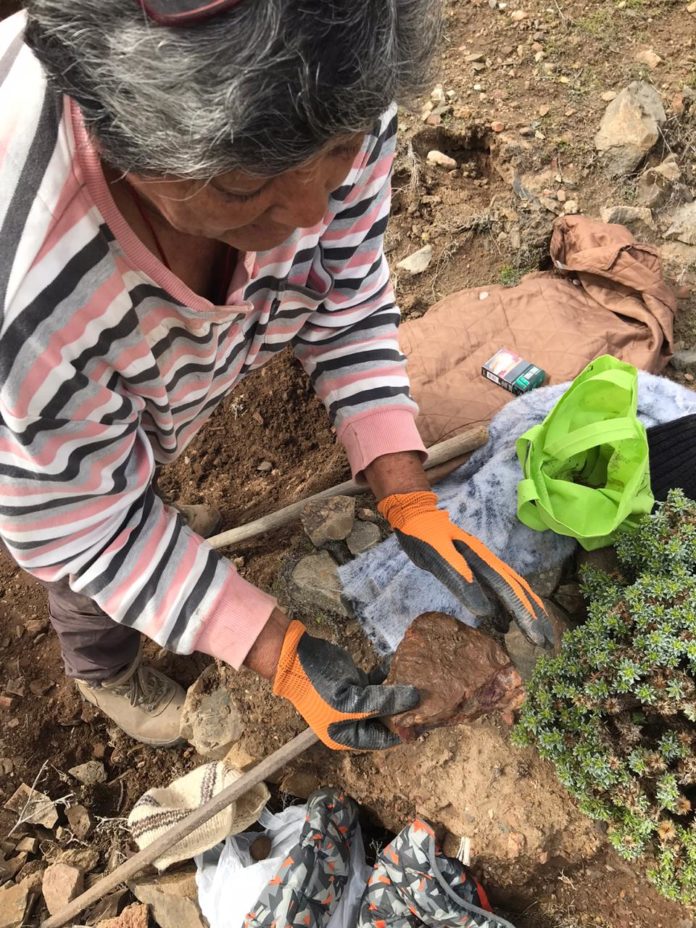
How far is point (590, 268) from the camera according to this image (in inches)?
118

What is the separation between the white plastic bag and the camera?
2238 millimetres

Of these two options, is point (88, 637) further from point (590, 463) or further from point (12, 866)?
point (590, 463)

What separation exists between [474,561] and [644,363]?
4.77 ft

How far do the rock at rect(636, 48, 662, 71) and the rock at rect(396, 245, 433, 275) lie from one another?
5.77 feet

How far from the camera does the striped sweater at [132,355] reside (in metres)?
1.05

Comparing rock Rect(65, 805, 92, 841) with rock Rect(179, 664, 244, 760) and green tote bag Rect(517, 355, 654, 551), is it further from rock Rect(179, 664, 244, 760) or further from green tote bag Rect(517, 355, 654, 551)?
green tote bag Rect(517, 355, 654, 551)

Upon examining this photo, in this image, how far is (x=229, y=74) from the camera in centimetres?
78

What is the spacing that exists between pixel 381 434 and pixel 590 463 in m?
0.83

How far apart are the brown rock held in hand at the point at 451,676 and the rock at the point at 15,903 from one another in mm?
1564

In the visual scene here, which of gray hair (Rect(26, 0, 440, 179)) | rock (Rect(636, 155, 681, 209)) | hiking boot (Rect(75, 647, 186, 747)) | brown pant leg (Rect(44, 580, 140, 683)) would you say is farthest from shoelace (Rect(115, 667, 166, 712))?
rock (Rect(636, 155, 681, 209))

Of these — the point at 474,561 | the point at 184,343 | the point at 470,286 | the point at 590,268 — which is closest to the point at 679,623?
the point at 474,561

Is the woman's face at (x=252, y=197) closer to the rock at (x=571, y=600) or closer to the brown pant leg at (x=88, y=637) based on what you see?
the brown pant leg at (x=88, y=637)

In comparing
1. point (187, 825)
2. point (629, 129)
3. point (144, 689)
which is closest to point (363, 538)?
point (144, 689)

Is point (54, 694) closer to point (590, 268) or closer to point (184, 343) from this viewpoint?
point (184, 343)
